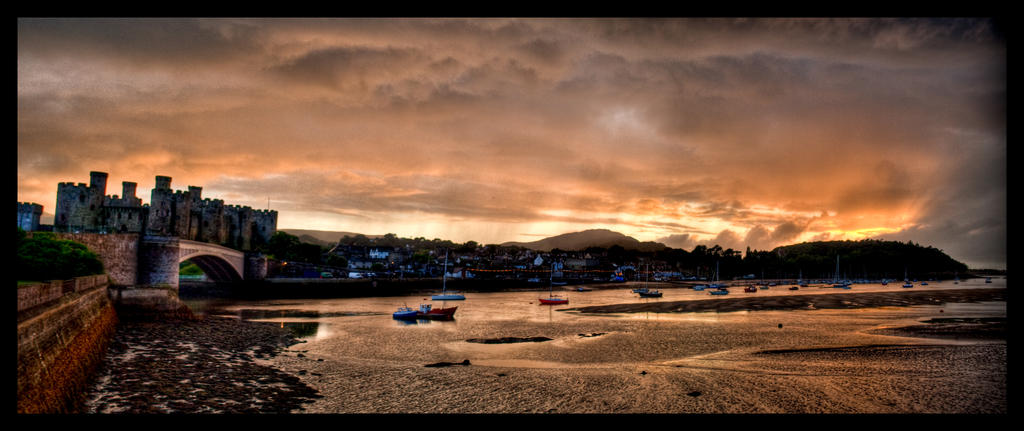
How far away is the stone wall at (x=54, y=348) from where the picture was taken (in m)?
9.47

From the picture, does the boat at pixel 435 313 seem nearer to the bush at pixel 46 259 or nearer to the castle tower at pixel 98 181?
the bush at pixel 46 259

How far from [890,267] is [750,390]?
177m

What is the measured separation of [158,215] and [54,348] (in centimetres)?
6819

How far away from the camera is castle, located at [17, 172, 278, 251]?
58438 millimetres

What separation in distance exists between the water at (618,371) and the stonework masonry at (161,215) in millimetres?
31689

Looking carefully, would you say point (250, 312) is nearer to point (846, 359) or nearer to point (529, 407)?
point (529, 407)

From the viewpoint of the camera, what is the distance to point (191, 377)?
627 inches

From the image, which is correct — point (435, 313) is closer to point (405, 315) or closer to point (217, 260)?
point (405, 315)

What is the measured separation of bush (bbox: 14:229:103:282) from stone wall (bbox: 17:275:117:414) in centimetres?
722

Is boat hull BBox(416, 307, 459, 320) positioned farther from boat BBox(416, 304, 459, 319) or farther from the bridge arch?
the bridge arch

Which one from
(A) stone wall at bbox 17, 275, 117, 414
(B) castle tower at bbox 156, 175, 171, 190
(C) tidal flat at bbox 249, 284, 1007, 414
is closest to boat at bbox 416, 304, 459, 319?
(C) tidal flat at bbox 249, 284, 1007, 414

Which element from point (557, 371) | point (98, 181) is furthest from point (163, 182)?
point (557, 371)

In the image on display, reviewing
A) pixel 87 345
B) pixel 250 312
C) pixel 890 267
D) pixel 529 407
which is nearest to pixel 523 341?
pixel 529 407
